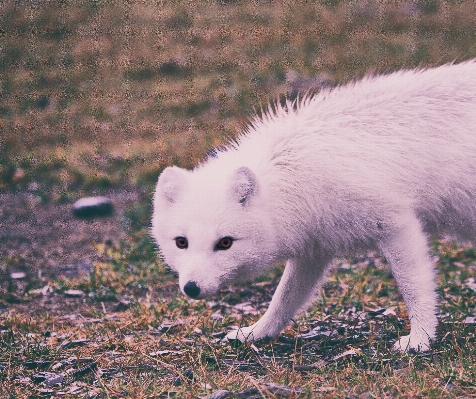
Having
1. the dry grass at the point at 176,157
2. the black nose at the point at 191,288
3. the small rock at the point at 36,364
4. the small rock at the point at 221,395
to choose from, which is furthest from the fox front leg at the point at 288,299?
the small rock at the point at 36,364

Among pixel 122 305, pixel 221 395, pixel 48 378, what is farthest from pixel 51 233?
pixel 221 395

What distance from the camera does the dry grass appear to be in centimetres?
473

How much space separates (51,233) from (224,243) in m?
3.73

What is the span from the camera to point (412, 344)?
4.85 m

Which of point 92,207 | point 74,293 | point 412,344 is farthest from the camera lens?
point 92,207

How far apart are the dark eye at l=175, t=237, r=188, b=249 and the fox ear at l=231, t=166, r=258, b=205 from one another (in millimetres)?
365

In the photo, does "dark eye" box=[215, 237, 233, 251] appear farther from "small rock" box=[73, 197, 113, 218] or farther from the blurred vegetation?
the blurred vegetation

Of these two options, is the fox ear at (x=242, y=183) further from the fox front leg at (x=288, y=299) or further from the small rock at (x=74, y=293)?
the small rock at (x=74, y=293)

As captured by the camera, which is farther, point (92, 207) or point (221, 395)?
point (92, 207)

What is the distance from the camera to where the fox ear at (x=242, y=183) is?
4402 millimetres

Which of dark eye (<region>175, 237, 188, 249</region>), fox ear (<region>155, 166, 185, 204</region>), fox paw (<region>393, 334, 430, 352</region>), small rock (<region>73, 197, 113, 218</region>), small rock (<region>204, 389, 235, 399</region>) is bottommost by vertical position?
small rock (<region>73, 197, 113, 218</region>)

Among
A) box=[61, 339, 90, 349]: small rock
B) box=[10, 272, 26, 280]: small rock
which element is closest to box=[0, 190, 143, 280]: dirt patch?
box=[10, 272, 26, 280]: small rock

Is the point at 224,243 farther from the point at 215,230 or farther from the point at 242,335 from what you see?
the point at 242,335

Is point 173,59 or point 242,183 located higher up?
point 242,183
